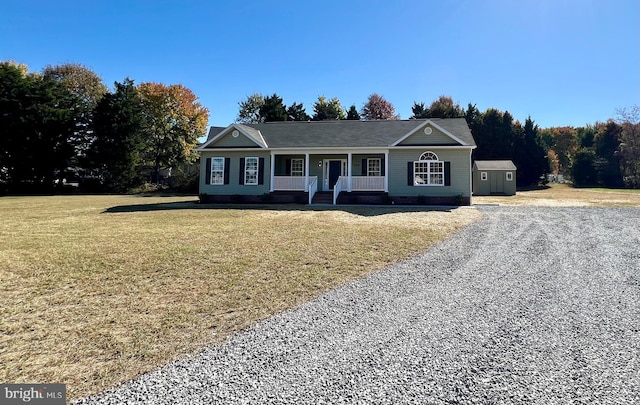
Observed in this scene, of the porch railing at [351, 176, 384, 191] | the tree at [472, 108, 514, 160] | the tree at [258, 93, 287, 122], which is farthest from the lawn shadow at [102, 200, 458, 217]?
the tree at [472, 108, 514, 160]

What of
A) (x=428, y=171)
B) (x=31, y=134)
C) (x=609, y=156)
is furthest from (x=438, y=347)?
(x=609, y=156)

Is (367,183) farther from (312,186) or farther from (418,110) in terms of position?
(418,110)

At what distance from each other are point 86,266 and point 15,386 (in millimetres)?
3512

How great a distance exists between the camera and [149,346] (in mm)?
3227

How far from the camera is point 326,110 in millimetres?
41219

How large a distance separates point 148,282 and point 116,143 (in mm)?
32788

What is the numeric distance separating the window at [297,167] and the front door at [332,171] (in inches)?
56.0

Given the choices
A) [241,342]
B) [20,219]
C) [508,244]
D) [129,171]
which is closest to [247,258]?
[241,342]

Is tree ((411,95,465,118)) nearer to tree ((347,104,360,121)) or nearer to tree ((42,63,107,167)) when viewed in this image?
tree ((347,104,360,121))

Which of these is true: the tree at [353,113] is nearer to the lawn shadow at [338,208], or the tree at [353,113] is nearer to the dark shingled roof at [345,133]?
the dark shingled roof at [345,133]

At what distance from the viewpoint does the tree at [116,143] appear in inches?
1254

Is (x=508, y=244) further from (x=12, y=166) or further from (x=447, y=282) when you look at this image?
(x=12, y=166)

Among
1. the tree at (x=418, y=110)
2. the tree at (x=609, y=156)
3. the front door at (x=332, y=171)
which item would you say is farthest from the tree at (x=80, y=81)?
the tree at (x=609, y=156)

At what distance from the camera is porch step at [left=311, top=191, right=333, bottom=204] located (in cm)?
1803
